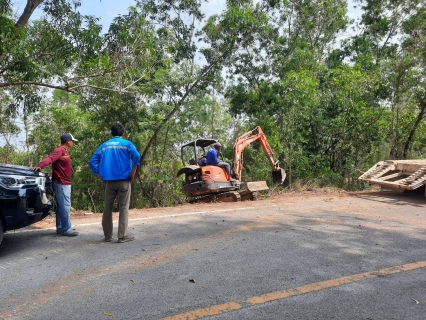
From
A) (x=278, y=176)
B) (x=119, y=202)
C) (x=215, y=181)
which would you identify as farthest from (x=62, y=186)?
(x=278, y=176)

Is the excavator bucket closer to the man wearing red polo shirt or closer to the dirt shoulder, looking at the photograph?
the dirt shoulder

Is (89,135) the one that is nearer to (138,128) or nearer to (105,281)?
(138,128)

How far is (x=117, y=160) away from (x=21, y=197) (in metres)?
1.47

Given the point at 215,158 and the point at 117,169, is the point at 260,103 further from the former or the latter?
the point at 117,169

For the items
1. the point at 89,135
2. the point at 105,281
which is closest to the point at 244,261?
the point at 105,281

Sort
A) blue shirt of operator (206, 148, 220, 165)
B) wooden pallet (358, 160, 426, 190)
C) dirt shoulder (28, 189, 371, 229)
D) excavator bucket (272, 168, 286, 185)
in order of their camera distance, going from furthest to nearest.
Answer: excavator bucket (272, 168, 286, 185) → blue shirt of operator (206, 148, 220, 165) → wooden pallet (358, 160, 426, 190) → dirt shoulder (28, 189, 371, 229)

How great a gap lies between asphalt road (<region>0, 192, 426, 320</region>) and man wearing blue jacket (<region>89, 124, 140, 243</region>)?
0.43m

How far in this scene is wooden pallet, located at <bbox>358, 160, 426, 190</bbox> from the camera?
1175 centimetres

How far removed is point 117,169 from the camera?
20.0 feet

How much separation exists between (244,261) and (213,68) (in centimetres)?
1552

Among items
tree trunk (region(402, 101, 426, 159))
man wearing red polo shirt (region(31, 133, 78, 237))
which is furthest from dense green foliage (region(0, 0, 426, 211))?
man wearing red polo shirt (region(31, 133, 78, 237))

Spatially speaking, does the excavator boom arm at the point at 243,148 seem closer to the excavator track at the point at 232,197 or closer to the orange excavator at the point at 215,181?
the orange excavator at the point at 215,181

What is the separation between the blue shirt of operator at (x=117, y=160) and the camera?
20.0ft

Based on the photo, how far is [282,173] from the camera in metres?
15.8
